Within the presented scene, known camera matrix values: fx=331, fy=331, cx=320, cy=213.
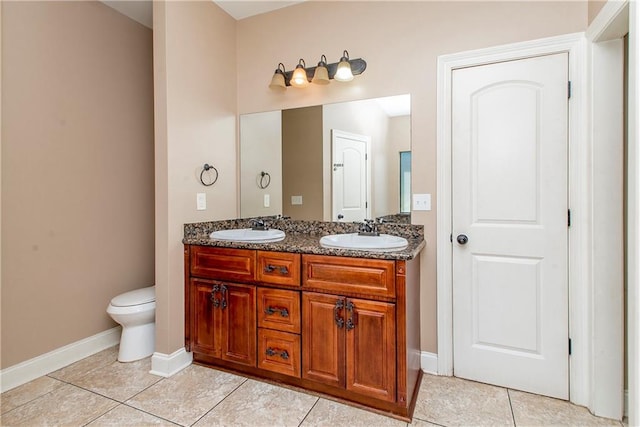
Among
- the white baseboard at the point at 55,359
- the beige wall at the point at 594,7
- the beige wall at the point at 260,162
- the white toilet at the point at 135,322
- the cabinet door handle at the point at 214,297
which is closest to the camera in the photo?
the beige wall at the point at 594,7

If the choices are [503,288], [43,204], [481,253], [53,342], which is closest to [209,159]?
[43,204]

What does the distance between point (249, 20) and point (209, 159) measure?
3.92 feet

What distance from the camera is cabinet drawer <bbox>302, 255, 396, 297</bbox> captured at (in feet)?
5.43

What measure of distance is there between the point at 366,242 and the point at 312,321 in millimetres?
568

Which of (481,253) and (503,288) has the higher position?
(481,253)

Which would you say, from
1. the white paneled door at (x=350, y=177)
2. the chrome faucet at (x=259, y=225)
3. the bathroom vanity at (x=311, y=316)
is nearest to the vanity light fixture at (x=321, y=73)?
the white paneled door at (x=350, y=177)

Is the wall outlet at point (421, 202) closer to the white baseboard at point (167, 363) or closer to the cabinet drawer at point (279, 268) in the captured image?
the cabinet drawer at point (279, 268)

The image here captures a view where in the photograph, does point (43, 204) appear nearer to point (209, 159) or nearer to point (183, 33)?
point (209, 159)

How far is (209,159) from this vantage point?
245 centimetres

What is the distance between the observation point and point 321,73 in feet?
7.45

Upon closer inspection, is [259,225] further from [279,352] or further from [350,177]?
[279,352]

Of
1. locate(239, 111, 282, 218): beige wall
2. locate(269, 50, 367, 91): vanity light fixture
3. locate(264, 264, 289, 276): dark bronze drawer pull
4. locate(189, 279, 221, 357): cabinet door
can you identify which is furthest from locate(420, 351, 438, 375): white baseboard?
locate(269, 50, 367, 91): vanity light fixture

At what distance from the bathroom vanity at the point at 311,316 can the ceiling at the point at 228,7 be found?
173 cm

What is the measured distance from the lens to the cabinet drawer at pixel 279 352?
1891 mm
